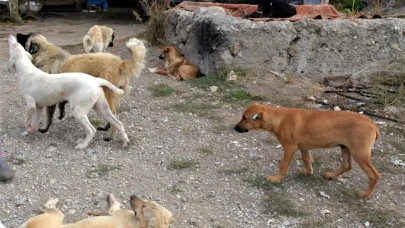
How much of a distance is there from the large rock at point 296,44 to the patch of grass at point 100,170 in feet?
11.7

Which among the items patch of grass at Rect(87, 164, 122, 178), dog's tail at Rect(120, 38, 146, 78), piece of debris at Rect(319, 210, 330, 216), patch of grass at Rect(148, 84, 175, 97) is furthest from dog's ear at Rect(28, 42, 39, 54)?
piece of debris at Rect(319, 210, 330, 216)

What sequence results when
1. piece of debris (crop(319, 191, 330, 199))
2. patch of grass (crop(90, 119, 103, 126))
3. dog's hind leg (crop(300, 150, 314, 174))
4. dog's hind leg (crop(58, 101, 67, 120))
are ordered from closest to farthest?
1. piece of debris (crop(319, 191, 330, 199))
2. dog's hind leg (crop(300, 150, 314, 174))
3. dog's hind leg (crop(58, 101, 67, 120))
4. patch of grass (crop(90, 119, 103, 126))

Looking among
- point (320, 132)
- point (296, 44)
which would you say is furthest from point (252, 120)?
point (296, 44)

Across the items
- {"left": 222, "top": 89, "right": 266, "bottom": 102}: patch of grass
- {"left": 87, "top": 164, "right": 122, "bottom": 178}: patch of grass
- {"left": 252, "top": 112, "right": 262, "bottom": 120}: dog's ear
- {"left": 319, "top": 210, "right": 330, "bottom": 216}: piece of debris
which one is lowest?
{"left": 319, "top": 210, "right": 330, "bottom": 216}: piece of debris

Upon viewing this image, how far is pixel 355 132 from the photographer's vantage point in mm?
4609

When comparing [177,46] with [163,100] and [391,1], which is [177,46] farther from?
[391,1]

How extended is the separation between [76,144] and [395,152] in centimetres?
346

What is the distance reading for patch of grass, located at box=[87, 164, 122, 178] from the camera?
4.90m

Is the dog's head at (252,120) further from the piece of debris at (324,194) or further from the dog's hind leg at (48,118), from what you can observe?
the dog's hind leg at (48,118)

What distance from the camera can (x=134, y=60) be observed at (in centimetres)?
580

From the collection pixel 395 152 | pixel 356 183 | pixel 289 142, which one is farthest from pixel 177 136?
pixel 395 152

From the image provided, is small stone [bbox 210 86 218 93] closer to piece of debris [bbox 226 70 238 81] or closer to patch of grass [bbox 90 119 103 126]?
piece of debris [bbox 226 70 238 81]

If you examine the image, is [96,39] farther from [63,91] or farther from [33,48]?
[63,91]

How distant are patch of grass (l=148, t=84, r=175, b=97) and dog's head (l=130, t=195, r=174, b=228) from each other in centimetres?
421
